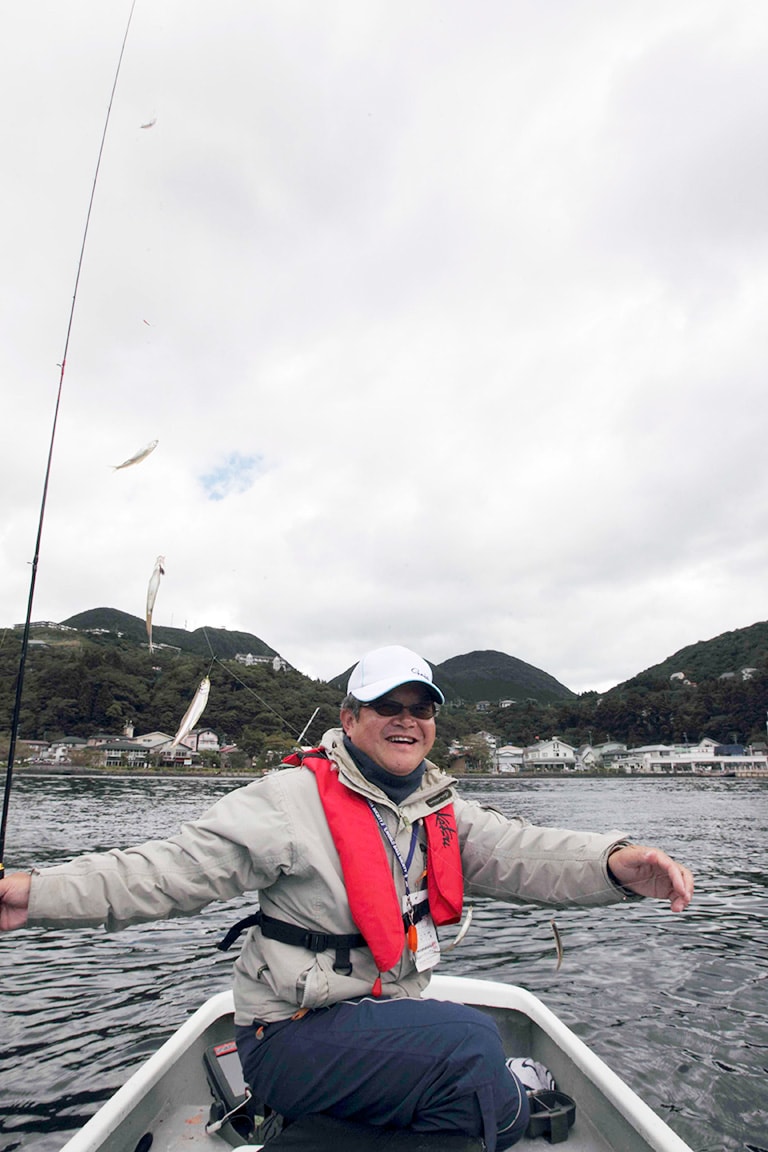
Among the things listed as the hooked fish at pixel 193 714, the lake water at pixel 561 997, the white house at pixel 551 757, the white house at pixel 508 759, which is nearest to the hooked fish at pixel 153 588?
the hooked fish at pixel 193 714

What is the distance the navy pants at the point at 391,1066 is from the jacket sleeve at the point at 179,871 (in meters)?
0.52

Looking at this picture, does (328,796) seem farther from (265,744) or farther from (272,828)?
(265,744)

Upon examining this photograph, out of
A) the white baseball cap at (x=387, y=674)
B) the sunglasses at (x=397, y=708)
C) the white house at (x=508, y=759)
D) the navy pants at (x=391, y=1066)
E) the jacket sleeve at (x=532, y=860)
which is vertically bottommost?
the white house at (x=508, y=759)

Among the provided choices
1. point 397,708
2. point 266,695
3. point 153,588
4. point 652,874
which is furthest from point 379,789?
point 266,695

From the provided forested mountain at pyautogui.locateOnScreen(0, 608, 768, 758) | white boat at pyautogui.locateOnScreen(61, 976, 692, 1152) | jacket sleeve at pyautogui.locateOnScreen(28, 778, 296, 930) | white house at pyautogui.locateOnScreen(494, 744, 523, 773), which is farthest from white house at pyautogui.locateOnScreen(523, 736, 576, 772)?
jacket sleeve at pyautogui.locateOnScreen(28, 778, 296, 930)

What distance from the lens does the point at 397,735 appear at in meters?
2.70

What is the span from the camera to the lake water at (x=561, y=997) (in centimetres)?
513

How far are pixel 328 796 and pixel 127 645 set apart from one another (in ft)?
427

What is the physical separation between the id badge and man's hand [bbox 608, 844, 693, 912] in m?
0.77

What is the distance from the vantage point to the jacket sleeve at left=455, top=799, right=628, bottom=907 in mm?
2652

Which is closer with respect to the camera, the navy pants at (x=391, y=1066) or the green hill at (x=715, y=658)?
the navy pants at (x=391, y=1066)

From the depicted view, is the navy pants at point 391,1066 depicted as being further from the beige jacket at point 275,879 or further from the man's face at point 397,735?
the man's face at point 397,735

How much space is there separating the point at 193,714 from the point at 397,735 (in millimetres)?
7470

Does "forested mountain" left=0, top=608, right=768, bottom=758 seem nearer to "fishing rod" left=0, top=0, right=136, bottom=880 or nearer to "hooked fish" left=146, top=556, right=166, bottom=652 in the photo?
"hooked fish" left=146, top=556, right=166, bottom=652
